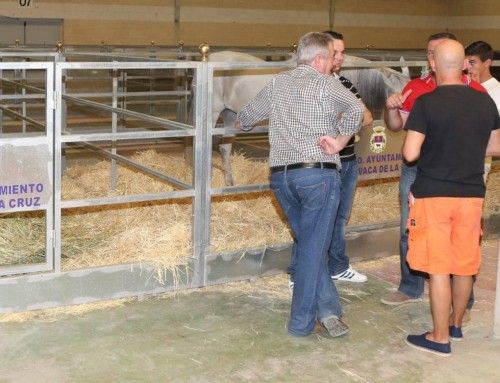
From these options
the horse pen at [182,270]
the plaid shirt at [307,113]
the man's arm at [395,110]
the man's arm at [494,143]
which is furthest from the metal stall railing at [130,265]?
the man's arm at [494,143]

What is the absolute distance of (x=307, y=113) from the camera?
421 centimetres

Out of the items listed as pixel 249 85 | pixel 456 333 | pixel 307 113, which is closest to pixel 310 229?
pixel 307 113

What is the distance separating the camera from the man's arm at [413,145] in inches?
158

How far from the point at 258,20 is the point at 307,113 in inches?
471

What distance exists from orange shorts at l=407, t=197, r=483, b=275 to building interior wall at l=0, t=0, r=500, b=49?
9.30m

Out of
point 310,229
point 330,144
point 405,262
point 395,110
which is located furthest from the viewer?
point 405,262

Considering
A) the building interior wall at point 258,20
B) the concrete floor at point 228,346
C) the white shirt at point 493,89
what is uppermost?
the building interior wall at point 258,20

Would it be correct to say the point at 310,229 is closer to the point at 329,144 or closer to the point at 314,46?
the point at 329,144

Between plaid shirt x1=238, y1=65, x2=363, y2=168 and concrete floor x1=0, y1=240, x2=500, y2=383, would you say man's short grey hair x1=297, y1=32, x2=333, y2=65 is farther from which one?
concrete floor x1=0, y1=240, x2=500, y2=383

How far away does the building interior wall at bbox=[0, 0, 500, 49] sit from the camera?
45.6ft

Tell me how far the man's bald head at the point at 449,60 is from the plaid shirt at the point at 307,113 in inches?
18.5

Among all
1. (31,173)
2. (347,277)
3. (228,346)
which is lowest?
(228,346)

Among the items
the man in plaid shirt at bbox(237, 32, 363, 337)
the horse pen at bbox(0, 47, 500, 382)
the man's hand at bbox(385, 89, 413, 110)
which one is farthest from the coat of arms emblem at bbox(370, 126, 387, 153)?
the man in plaid shirt at bbox(237, 32, 363, 337)

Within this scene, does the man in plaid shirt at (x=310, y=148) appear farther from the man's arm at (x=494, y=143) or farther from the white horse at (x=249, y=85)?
the white horse at (x=249, y=85)
